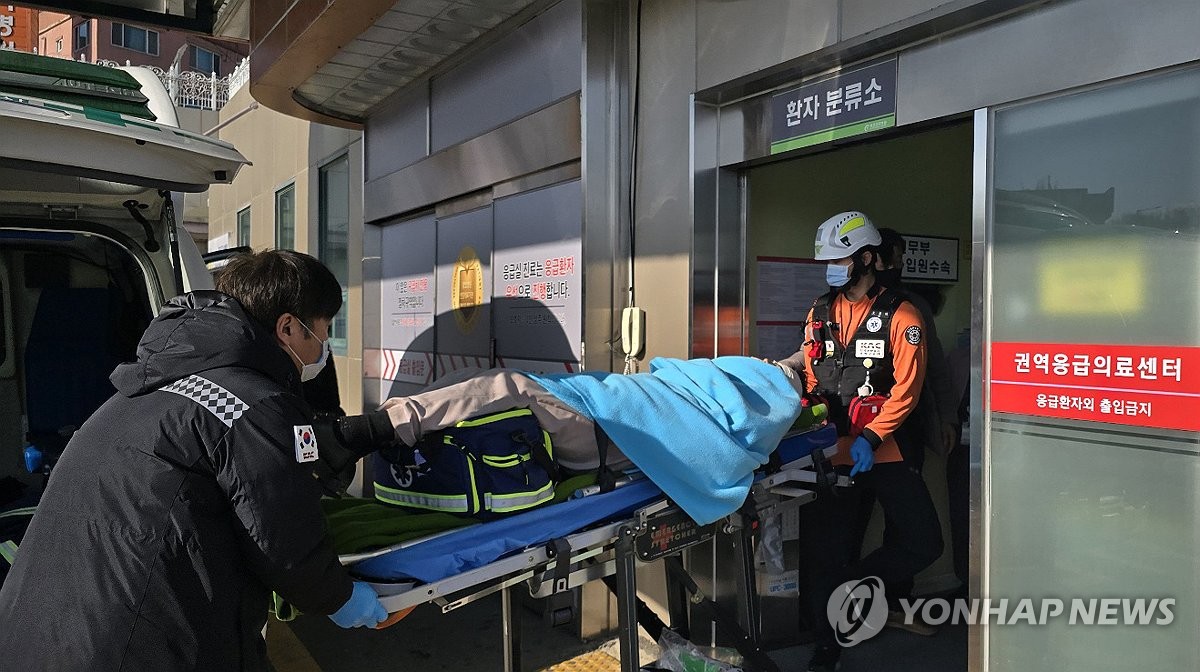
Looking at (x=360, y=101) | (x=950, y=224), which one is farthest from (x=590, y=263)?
(x=360, y=101)

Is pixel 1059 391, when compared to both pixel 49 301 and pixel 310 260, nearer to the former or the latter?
pixel 310 260

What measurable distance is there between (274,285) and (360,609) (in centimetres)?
83

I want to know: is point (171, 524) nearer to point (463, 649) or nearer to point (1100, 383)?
point (1100, 383)

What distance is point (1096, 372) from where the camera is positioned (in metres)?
2.62

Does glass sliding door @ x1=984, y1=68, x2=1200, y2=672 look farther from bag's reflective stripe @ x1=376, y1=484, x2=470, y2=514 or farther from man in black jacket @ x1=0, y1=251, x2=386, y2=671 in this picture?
man in black jacket @ x1=0, y1=251, x2=386, y2=671

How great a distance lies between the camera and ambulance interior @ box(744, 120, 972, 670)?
426cm

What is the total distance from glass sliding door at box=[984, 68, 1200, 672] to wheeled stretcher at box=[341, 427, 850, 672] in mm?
731

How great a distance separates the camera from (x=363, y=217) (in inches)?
290

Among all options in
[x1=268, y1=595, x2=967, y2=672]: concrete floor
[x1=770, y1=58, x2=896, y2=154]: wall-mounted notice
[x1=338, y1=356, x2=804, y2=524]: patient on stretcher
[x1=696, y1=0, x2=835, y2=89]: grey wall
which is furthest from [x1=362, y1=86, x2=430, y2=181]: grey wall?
[x1=338, y1=356, x2=804, y2=524]: patient on stretcher

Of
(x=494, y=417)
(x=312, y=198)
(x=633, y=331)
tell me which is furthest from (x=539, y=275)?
(x=312, y=198)

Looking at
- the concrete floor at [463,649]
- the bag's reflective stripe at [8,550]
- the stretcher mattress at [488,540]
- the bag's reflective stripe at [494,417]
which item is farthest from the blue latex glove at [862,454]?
the bag's reflective stripe at [8,550]

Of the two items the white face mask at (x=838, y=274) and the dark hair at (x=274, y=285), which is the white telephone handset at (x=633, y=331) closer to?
the white face mask at (x=838, y=274)

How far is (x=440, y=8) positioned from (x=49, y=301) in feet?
8.66

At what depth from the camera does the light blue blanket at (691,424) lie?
2.61m
